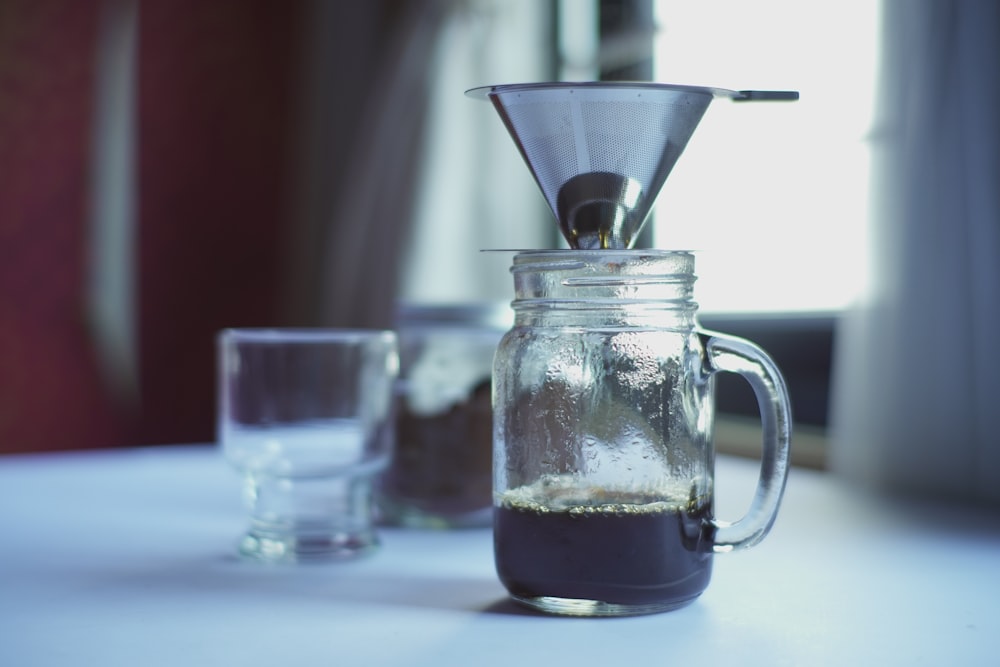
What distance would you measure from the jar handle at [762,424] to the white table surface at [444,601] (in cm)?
5

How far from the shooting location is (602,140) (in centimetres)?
66

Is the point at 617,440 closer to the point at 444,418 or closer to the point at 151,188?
the point at 444,418

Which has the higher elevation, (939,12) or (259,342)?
(939,12)

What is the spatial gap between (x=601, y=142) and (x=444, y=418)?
37 cm

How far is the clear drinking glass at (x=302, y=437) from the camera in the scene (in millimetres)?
826

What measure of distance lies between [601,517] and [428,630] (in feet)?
0.37

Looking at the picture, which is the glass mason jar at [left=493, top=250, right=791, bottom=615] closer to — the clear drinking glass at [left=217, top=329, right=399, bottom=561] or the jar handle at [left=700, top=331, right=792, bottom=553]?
the jar handle at [left=700, top=331, right=792, bottom=553]

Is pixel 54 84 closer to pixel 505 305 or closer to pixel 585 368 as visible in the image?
pixel 505 305

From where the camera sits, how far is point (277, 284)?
299 centimetres

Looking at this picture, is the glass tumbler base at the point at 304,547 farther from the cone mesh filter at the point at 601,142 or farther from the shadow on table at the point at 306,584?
the cone mesh filter at the point at 601,142

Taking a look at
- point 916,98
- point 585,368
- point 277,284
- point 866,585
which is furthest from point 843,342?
point 277,284

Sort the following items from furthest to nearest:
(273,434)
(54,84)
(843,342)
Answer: (54,84) < (843,342) < (273,434)

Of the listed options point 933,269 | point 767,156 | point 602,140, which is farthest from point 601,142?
point 767,156

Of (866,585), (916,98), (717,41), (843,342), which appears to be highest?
(717,41)
